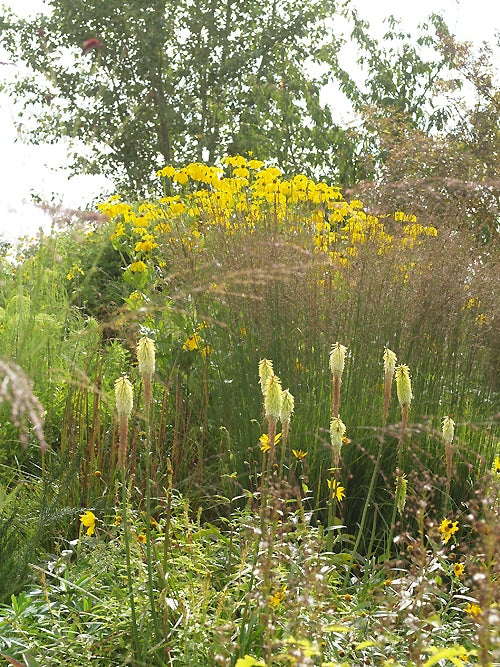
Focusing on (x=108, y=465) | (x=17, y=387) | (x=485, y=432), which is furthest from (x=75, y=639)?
(x=485, y=432)

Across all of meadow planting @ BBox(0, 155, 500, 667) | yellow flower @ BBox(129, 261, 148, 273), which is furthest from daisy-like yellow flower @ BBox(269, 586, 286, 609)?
yellow flower @ BBox(129, 261, 148, 273)

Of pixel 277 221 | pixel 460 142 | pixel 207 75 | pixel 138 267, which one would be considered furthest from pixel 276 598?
pixel 207 75

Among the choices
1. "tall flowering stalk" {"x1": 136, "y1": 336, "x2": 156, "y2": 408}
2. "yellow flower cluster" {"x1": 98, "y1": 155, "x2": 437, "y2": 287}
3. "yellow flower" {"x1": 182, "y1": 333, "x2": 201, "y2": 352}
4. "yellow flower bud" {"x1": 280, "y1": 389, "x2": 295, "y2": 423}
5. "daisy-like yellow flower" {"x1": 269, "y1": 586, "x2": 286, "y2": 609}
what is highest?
"yellow flower cluster" {"x1": 98, "y1": 155, "x2": 437, "y2": 287}

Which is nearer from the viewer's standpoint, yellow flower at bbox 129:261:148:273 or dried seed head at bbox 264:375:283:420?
dried seed head at bbox 264:375:283:420

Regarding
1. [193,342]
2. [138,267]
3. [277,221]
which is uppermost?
[277,221]

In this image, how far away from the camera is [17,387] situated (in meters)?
1.71

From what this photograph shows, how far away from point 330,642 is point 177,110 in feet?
52.2

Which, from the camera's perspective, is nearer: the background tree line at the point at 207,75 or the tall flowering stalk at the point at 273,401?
the tall flowering stalk at the point at 273,401

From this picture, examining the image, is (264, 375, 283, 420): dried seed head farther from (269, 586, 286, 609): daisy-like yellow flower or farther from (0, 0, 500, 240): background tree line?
(0, 0, 500, 240): background tree line

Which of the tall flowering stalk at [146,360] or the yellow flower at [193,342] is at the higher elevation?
the tall flowering stalk at [146,360]

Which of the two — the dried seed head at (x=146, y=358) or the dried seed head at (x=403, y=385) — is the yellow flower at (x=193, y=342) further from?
the dried seed head at (x=146, y=358)

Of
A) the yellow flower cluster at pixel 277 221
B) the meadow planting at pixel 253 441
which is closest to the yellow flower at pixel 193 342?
the meadow planting at pixel 253 441

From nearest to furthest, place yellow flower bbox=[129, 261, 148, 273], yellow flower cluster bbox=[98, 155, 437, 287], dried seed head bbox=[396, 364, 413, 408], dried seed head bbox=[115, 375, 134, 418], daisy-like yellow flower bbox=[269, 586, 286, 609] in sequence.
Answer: dried seed head bbox=[115, 375, 134, 418]
daisy-like yellow flower bbox=[269, 586, 286, 609]
dried seed head bbox=[396, 364, 413, 408]
yellow flower cluster bbox=[98, 155, 437, 287]
yellow flower bbox=[129, 261, 148, 273]

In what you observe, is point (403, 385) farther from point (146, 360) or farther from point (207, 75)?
point (207, 75)
